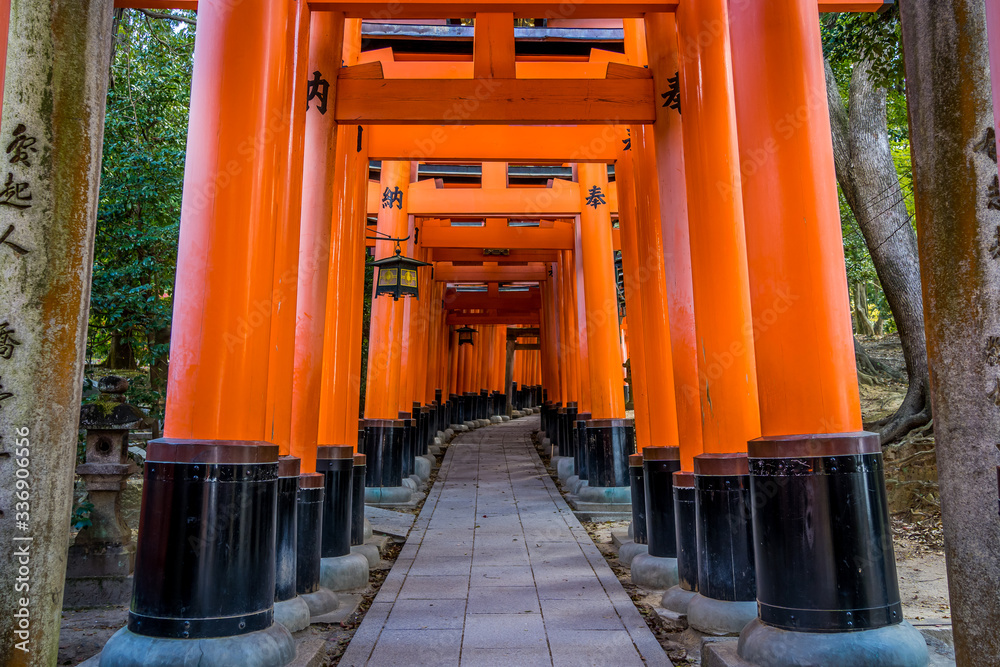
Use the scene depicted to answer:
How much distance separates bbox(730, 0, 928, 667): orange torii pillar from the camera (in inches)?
117

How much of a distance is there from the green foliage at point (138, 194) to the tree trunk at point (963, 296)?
693 centimetres

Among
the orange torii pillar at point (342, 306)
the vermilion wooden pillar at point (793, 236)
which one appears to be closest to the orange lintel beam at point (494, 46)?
the orange torii pillar at point (342, 306)

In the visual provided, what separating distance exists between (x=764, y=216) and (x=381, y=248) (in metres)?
8.47

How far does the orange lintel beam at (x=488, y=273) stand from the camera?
693 inches

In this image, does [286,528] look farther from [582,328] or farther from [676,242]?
[582,328]

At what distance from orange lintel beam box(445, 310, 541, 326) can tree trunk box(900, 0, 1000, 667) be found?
21004mm

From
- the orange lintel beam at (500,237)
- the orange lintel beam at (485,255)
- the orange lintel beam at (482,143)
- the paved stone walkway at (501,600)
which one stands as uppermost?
the orange lintel beam at (485,255)

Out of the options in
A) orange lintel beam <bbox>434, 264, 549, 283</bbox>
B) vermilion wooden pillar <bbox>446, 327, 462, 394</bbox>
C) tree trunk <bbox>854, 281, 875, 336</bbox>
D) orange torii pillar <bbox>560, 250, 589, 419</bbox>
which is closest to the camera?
orange torii pillar <bbox>560, 250, 589, 419</bbox>

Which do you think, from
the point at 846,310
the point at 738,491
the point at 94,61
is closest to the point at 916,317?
the point at 738,491

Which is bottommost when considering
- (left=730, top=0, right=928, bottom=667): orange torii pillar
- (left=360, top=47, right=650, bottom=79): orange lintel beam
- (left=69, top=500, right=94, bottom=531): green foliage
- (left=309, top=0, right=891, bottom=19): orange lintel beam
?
(left=69, top=500, right=94, bottom=531): green foliage

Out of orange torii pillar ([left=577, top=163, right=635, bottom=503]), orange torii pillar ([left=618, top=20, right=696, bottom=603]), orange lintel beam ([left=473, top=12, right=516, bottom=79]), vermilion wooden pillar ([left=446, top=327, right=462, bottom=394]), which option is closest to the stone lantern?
orange lintel beam ([left=473, top=12, right=516, bottom=79])

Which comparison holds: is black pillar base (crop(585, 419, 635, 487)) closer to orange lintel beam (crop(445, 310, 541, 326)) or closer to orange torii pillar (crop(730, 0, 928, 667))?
orange torii pillar (crop(730, 0, 928, 667))

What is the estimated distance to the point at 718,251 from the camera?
4.49 meters

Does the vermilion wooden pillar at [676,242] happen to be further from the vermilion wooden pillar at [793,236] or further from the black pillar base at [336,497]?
the black pillar base at [336,497]
